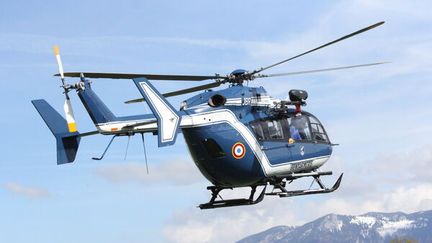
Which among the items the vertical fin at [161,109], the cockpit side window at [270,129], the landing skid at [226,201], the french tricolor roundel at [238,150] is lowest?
the landing skid at [226,201]

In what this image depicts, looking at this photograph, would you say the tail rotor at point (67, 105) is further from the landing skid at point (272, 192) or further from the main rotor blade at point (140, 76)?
the landing skid at point (272, 192)

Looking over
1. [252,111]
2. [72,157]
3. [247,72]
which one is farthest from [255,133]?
[72,157]

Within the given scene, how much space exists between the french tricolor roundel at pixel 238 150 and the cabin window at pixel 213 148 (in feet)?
1.64

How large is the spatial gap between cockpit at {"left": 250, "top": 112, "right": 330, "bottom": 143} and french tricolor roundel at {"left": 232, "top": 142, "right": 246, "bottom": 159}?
1.07m

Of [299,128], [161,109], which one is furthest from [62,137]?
[299,128]

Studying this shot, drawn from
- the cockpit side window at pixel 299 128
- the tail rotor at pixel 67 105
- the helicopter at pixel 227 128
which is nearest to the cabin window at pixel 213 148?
the helicopter at pixel 227 128

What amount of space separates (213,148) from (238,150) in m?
1.13

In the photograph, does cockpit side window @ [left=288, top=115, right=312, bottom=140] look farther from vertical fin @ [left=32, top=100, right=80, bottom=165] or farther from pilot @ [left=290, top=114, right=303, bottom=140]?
vertical fin @ [left=32, top=100, right=80, bottom=165]

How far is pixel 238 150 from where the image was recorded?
2997cm

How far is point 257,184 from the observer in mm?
31578

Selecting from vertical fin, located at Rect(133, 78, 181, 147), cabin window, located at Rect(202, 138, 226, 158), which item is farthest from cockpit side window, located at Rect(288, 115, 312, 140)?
vertical fin, located at Rect(133, 78, 181, 147)

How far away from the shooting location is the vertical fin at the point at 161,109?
2664 cm

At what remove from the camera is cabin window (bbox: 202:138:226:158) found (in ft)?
96.9

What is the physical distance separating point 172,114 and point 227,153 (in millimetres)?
3750
